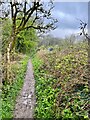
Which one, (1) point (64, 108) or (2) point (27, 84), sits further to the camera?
(2) point (27, 84)

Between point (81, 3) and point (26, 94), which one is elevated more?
point (81, 3)

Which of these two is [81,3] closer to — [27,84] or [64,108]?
[64,108]

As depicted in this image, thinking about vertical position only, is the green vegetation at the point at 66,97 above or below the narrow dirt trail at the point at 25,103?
above

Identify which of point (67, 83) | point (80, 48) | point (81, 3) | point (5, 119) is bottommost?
point (5, 119)

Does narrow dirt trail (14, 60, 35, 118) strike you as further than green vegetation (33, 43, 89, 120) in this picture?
Yes

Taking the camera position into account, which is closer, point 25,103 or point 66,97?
point 66,97

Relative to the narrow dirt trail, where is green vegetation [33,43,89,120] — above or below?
above

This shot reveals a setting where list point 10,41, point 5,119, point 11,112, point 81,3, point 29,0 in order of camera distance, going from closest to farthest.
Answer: point 5,119, point 11,112, point 81,3, point 10,41, point 29,0

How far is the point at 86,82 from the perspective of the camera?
605cm

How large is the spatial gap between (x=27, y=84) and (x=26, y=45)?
1128 cm

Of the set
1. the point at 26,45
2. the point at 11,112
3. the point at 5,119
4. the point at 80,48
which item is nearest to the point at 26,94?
the point at 11,112

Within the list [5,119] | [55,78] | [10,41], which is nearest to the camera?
[5,119]

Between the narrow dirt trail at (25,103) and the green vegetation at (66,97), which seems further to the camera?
the narrow dirt trail at (25,103)

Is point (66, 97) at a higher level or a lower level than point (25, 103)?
higher
